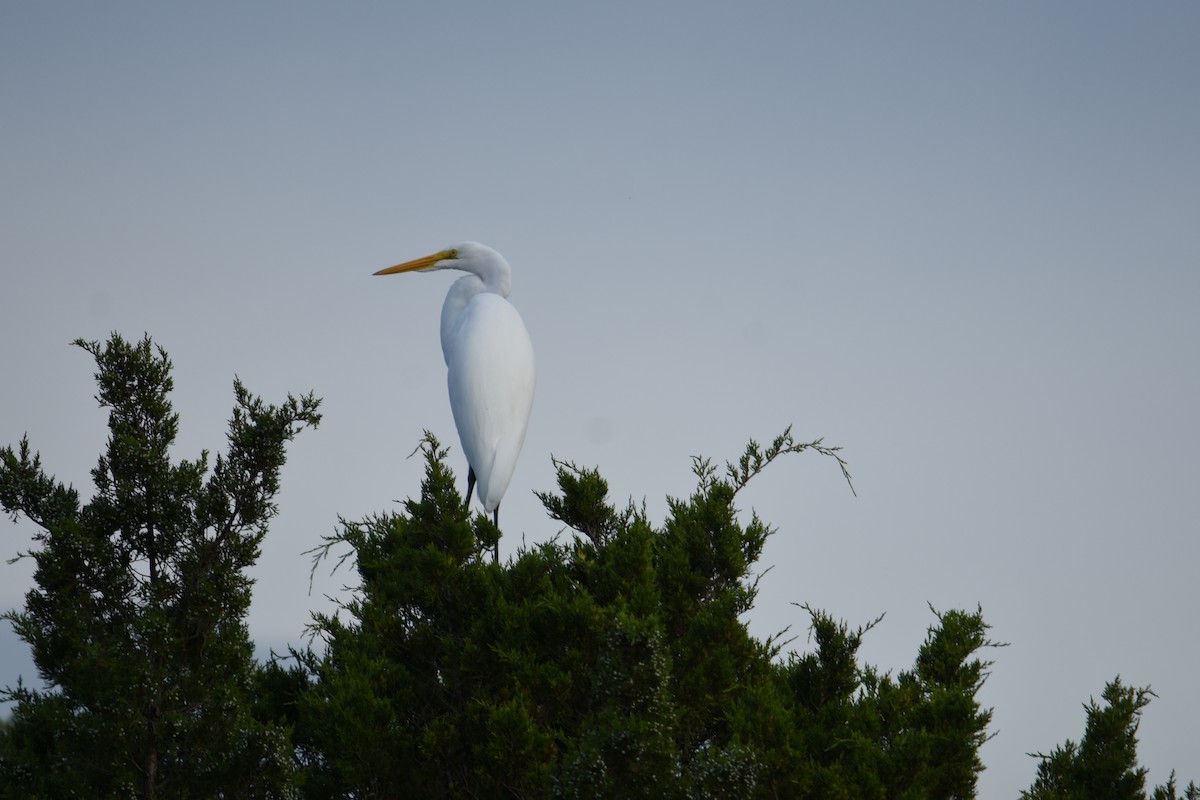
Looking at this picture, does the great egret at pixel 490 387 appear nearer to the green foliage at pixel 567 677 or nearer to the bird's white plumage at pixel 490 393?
the bird's white plumage at pixel 490 393

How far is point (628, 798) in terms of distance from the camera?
13.3 feet

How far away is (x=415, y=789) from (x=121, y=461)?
220 cm

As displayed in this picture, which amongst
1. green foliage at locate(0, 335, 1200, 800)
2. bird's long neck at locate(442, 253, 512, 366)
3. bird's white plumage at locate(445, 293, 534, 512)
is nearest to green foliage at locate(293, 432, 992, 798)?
green foliage at locate(0, 335, 1200, 800)

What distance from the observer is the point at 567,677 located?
5785mm

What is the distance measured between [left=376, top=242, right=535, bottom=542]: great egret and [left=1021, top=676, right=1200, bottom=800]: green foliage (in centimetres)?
420

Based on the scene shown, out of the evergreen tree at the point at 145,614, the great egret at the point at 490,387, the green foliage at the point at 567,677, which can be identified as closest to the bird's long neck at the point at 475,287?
the great egret at the point at 490,387

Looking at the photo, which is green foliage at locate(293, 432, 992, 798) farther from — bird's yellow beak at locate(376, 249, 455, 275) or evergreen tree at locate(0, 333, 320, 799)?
bird's yellow beak at locate(376, 249, 455, 275)

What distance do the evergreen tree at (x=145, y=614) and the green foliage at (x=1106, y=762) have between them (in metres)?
4.21

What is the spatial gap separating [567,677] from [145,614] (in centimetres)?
202

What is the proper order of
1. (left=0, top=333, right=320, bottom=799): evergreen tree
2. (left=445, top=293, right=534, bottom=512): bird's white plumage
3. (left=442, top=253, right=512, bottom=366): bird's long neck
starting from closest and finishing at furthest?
1. (left=0, top=333, right=320, bottom=799): evergreen tree
2. (left=445, top=293, right=534, bottom=512): bird's white plumage
3. (left=442, top=253, right=512, bottom=366): bird's long neck

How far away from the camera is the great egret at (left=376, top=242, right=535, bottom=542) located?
29.3 feet

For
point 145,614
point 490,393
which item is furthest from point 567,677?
point 490,393

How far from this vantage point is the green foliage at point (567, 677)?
5.47 m

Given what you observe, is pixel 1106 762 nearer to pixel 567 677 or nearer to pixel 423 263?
pixel 567 677
